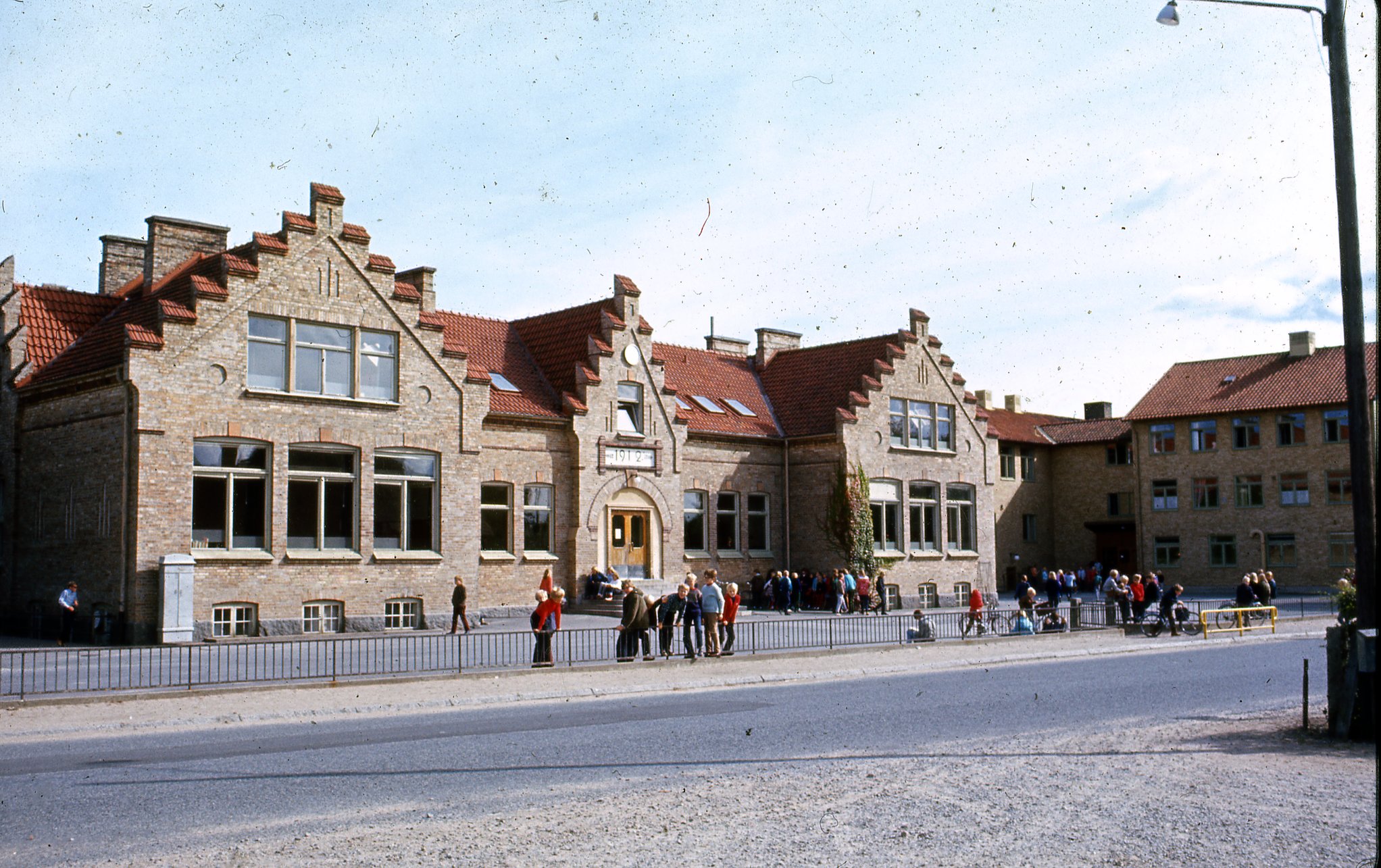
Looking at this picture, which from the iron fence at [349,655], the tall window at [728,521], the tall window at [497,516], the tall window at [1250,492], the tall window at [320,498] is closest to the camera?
the iron fence at [349,655]

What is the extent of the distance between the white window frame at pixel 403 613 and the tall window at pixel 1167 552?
4401 centimetres

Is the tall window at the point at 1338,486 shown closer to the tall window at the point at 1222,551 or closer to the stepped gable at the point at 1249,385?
the stepped gable at the point at 1249,385

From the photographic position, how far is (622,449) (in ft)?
125

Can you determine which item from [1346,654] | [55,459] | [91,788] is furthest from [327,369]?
[1346,654]

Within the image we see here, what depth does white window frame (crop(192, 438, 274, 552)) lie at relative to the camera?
28.4 m

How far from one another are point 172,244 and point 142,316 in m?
3.58

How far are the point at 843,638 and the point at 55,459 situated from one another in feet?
62.4

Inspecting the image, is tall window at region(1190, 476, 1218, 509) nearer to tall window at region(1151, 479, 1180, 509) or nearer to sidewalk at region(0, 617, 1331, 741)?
tall window at region(1151, 479, 1180, 509)

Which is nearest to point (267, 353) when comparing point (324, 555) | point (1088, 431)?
point (324, 555)

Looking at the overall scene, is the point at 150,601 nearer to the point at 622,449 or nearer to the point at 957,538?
the point at 622,449

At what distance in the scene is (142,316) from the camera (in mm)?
30609

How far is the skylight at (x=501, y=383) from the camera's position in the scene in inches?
1447

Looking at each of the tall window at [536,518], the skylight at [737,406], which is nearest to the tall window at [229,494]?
the tall window at [536,518]

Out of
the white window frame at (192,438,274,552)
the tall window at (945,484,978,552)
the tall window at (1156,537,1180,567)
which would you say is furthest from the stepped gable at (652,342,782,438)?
the tall window at (1156,537,1180,567)
